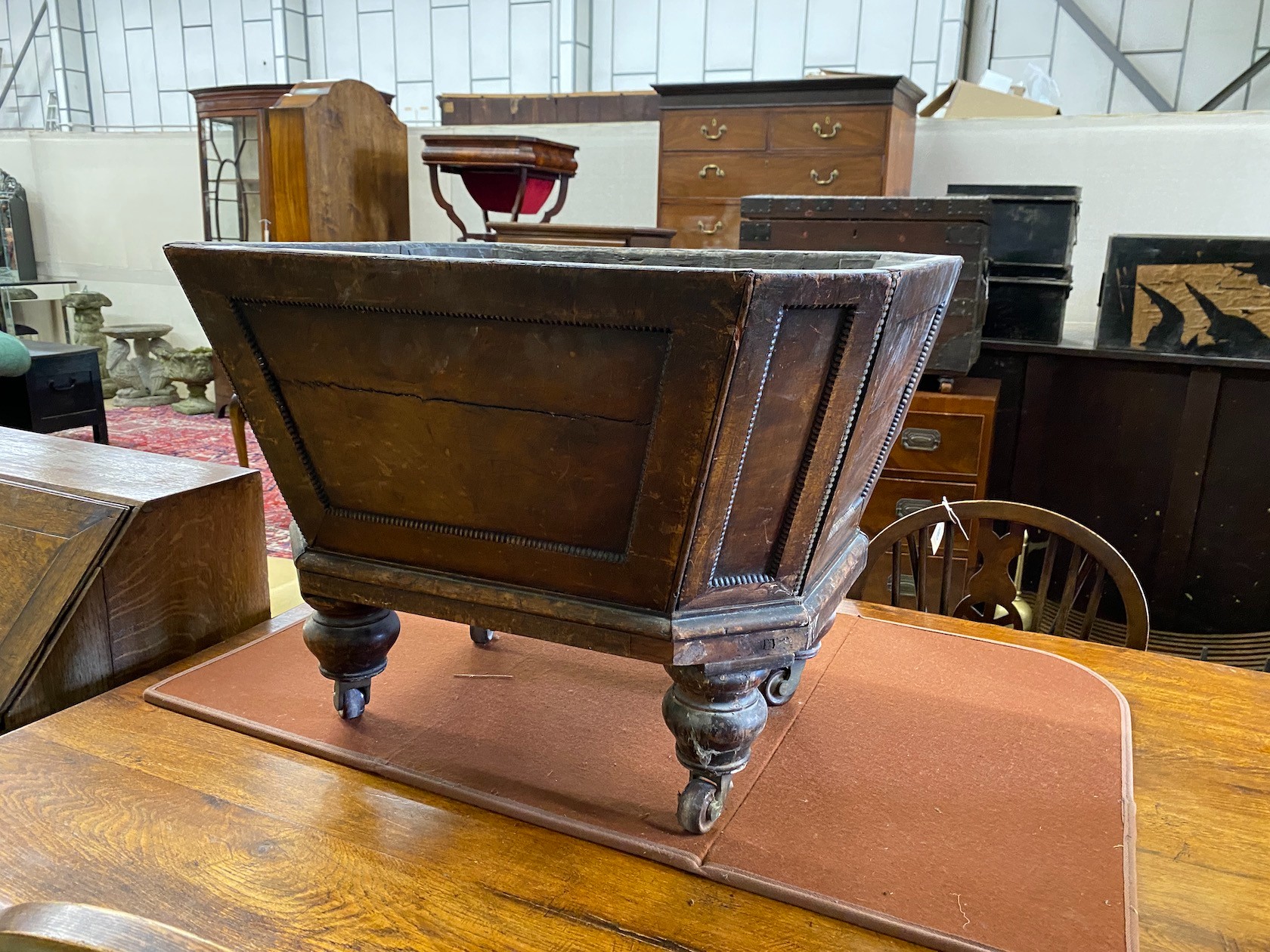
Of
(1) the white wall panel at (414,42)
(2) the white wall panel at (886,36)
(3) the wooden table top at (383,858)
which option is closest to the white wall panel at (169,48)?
(1) the white wall panel at (414,42)

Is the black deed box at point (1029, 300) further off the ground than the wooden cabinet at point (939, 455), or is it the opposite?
the black deed box at point (1029, 300)

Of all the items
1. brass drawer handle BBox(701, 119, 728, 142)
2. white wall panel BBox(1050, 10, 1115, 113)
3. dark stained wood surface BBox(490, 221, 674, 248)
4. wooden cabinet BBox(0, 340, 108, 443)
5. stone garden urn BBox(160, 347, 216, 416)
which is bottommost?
stone garden urn BBox(160, 347, 216, 416)

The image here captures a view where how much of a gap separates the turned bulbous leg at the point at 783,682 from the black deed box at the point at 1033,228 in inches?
77.7

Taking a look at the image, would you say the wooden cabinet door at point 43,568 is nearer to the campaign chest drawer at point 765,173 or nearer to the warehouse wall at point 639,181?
the campaign chest drawer at point 765,173

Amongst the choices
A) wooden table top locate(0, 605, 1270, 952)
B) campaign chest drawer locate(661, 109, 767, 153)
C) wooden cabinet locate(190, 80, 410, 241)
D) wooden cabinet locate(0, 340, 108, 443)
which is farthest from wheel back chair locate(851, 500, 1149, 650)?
wooden cabinet locate(0, 340, 108, 443)

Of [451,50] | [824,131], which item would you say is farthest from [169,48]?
[824,131]

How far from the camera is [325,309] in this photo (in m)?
1.04

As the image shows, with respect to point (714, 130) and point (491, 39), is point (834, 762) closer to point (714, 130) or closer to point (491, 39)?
point (714, 130)

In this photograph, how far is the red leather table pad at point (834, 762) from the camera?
0.96 meters

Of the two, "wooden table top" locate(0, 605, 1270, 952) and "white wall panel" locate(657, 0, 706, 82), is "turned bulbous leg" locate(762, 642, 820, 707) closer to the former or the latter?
"wooden table top" locate(0, 605, 1270, 952)

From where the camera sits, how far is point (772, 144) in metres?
3.36

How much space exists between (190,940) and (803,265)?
106cm

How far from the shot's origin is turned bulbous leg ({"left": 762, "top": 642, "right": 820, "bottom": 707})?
134 centimetres

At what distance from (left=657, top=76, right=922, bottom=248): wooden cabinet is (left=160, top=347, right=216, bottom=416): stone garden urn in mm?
3919
